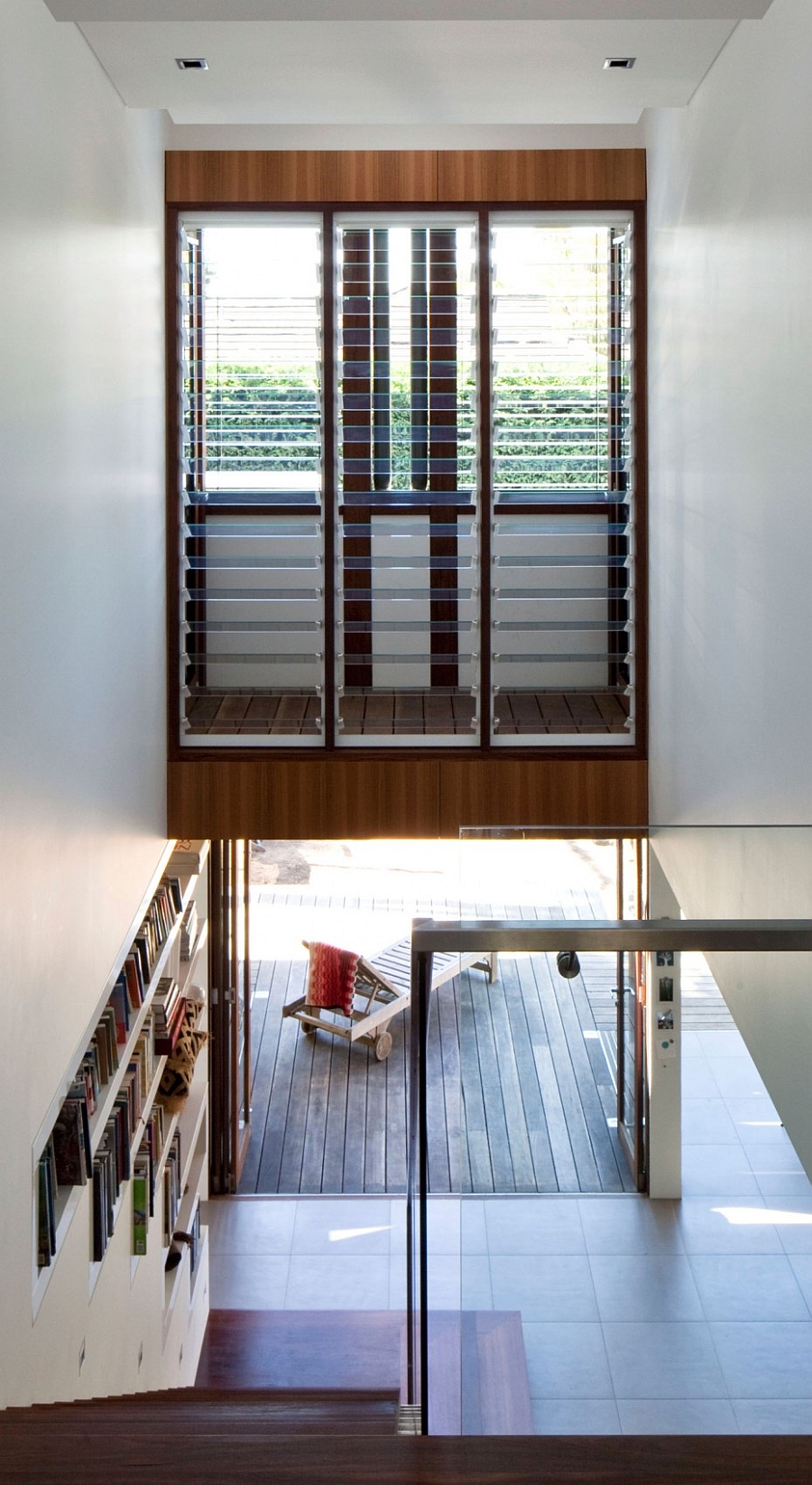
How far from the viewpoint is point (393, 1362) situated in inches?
227

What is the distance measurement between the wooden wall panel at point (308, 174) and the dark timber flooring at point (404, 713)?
2015 mm

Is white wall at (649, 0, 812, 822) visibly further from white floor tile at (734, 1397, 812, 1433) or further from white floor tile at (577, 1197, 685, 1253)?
white floor tile at (734, 1397, 812, 1433)

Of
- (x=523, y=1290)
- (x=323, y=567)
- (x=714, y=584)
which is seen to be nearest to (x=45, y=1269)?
(x=523, y=1290)

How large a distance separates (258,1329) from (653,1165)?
4.70 metres

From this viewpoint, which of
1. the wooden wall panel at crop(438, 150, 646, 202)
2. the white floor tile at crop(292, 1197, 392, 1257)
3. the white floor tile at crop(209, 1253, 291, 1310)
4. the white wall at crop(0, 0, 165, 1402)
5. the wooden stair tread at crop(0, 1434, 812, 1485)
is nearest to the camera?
the wooden stair tread at crop(0, 1434, 812, 1485)

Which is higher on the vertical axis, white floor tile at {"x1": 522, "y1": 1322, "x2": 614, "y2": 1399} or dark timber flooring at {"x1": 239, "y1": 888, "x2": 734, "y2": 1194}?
dark timber flooring at {"x1": 239, "y1": 888, "x2": 734, "y2": 1194}

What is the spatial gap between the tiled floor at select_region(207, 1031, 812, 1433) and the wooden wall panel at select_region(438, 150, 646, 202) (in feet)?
14.1

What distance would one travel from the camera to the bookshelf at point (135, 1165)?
3.64 meters

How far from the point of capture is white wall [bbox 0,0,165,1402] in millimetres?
3002

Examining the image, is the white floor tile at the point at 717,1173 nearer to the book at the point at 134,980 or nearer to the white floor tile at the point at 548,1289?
the white floor tile at the point at 548,1289

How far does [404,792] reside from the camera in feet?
19.2

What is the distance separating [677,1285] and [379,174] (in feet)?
15.6

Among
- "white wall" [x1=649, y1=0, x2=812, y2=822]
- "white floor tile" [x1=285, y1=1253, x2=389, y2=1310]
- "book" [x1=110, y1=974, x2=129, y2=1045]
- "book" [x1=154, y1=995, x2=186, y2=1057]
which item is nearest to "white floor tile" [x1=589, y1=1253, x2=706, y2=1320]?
"white wall" [x1=649, y1=0, x2=812, y2=822]

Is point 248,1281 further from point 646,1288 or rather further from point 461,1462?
point 461,1462
